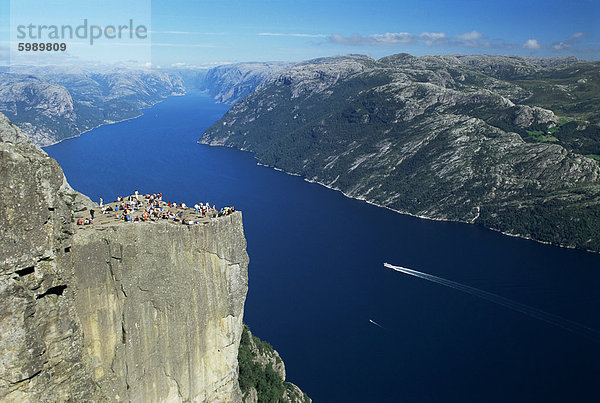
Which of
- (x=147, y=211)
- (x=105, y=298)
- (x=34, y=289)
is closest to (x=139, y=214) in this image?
(x=147, y=211)

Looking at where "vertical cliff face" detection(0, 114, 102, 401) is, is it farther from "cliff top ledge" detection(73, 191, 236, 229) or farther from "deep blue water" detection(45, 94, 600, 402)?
"deep blue water" detection(45, 94, 600, 402)

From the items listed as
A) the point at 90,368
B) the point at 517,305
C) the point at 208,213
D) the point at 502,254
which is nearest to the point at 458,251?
the point at 502,254

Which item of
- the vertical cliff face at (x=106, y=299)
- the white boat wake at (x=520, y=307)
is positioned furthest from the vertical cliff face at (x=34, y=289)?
the white boat wake at (x=520, y=307)

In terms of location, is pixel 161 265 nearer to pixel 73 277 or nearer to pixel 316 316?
pixel 73 277

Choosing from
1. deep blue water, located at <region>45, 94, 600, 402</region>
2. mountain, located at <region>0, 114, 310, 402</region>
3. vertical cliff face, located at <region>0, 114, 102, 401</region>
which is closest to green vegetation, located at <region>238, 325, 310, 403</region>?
mountain, located at <region>0, 114, 310, 402</region>

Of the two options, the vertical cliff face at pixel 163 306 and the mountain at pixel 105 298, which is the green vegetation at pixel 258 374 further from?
the vertical cliff face at pixel 163 306
